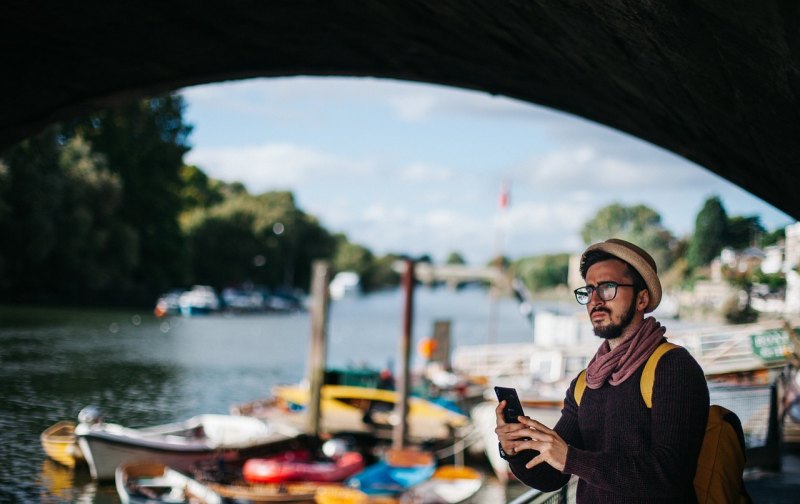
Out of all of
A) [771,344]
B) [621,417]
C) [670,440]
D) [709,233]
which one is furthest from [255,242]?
[670,440]

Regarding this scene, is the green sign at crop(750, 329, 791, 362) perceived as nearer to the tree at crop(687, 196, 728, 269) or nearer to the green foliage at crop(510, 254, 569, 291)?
the green foliage at crop(510, 254, 569, 291)

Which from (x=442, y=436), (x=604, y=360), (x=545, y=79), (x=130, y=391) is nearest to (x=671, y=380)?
(x=604, y=360)

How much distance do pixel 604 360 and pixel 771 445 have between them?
464 centimetres

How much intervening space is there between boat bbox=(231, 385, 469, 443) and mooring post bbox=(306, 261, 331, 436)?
46cm

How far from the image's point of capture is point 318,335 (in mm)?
19578

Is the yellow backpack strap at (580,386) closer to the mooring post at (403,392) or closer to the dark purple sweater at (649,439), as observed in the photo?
the dark purple sweater at (649,439)

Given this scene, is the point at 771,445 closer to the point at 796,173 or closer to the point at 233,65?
the point at 796,173

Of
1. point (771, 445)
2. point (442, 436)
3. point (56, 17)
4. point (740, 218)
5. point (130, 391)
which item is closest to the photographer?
point (56, 17)

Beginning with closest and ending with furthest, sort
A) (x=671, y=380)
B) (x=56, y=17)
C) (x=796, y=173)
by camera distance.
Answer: (x=671, y=380)
(x=796, y=173)
(x=56, y=17)

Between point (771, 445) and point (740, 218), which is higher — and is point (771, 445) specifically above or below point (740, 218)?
below

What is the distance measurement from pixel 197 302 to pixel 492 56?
64.3 metres

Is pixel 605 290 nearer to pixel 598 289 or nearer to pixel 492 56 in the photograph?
pixel 598 289

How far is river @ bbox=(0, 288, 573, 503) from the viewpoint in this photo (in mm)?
17281

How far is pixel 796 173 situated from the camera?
3.10 metres
